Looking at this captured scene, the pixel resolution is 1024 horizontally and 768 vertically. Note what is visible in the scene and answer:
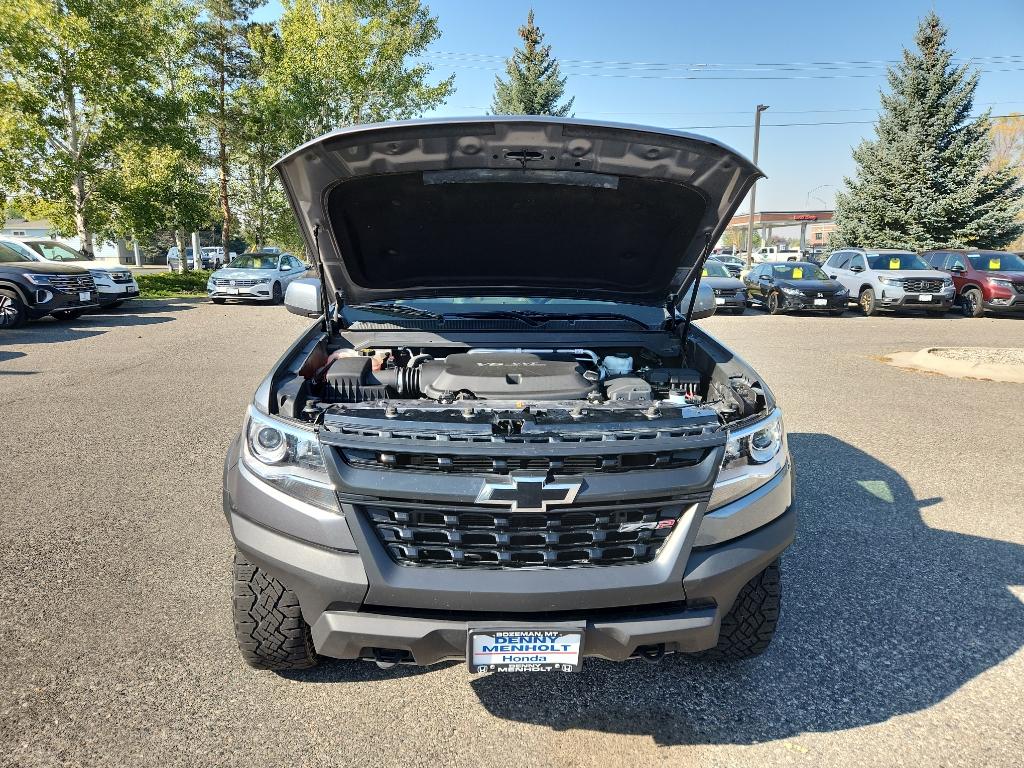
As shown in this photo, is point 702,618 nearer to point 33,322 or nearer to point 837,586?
point 837,586

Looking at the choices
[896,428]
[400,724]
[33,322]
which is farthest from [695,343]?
[33,322]

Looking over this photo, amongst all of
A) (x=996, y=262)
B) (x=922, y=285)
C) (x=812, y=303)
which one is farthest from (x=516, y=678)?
(x=996, y=262)

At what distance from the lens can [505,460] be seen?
1.97m

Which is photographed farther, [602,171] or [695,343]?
[695,343]

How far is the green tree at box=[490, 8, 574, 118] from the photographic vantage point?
3175cm

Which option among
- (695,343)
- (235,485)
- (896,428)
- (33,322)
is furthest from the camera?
(33,322)

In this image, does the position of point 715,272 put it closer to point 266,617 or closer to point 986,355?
point 986,355

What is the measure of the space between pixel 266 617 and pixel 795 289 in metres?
17.6

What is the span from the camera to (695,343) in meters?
3.19

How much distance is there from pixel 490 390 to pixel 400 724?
133 cm

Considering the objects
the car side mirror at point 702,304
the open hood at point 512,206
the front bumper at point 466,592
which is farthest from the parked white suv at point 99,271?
the front bumper at point 466,592

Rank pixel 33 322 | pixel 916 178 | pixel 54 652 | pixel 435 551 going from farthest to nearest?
pixel 916 178
pixel 33 322
pixel 54 652
pixel 435 551

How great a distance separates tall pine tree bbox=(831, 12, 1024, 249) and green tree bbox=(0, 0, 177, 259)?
2536 centimetres

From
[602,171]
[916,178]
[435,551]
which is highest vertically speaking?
[916,178]
